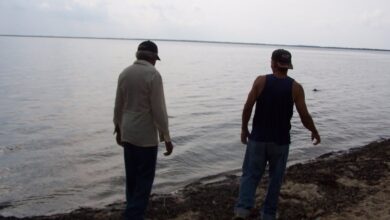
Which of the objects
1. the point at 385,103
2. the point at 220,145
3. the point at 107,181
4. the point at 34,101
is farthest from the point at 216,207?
the point at 385,103

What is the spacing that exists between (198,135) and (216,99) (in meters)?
12.2

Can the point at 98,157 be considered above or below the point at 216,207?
below

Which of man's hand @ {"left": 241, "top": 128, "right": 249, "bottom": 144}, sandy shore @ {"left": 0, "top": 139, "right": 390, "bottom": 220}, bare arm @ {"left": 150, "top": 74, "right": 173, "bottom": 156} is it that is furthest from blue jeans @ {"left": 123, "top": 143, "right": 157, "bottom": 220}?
sandy shore @ {"left": 0, "top": 139, "right": 390, "bottom": 220}

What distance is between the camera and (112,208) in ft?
28.7

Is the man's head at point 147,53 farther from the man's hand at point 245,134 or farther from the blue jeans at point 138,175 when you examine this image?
the man's hand at point 245,134

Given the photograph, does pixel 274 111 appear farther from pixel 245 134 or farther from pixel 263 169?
pixel 263 169

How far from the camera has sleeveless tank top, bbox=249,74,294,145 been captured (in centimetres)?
573

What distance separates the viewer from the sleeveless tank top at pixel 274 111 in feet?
18.8

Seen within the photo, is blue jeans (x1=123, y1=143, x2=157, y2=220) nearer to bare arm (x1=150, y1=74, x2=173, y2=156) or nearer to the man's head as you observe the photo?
bare arm (x1=150, y1=74, x2=173, y2=156)

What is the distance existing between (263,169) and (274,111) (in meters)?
0.91

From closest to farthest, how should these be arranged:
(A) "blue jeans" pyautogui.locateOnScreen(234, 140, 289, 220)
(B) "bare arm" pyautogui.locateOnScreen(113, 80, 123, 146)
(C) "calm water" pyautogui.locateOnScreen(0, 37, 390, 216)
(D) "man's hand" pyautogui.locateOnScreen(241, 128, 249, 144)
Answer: (B) "bare arm" pyautogui.locateOnScreen(113, 80, 123, 146)
(A) "blue jeans" pyautogui.locateOnScreen(234, 140, 289, 220)
(D) "man's hand" pyautogui.locateOnScreen(241, 128, 249, 144)
(C) "calm water" pyautogui.locateOnScreen(0, 37, 390, 216)

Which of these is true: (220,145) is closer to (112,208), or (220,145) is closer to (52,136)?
(52,136)

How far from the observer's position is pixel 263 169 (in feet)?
20.4

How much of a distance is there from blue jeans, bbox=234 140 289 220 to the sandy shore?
82 centimetres
